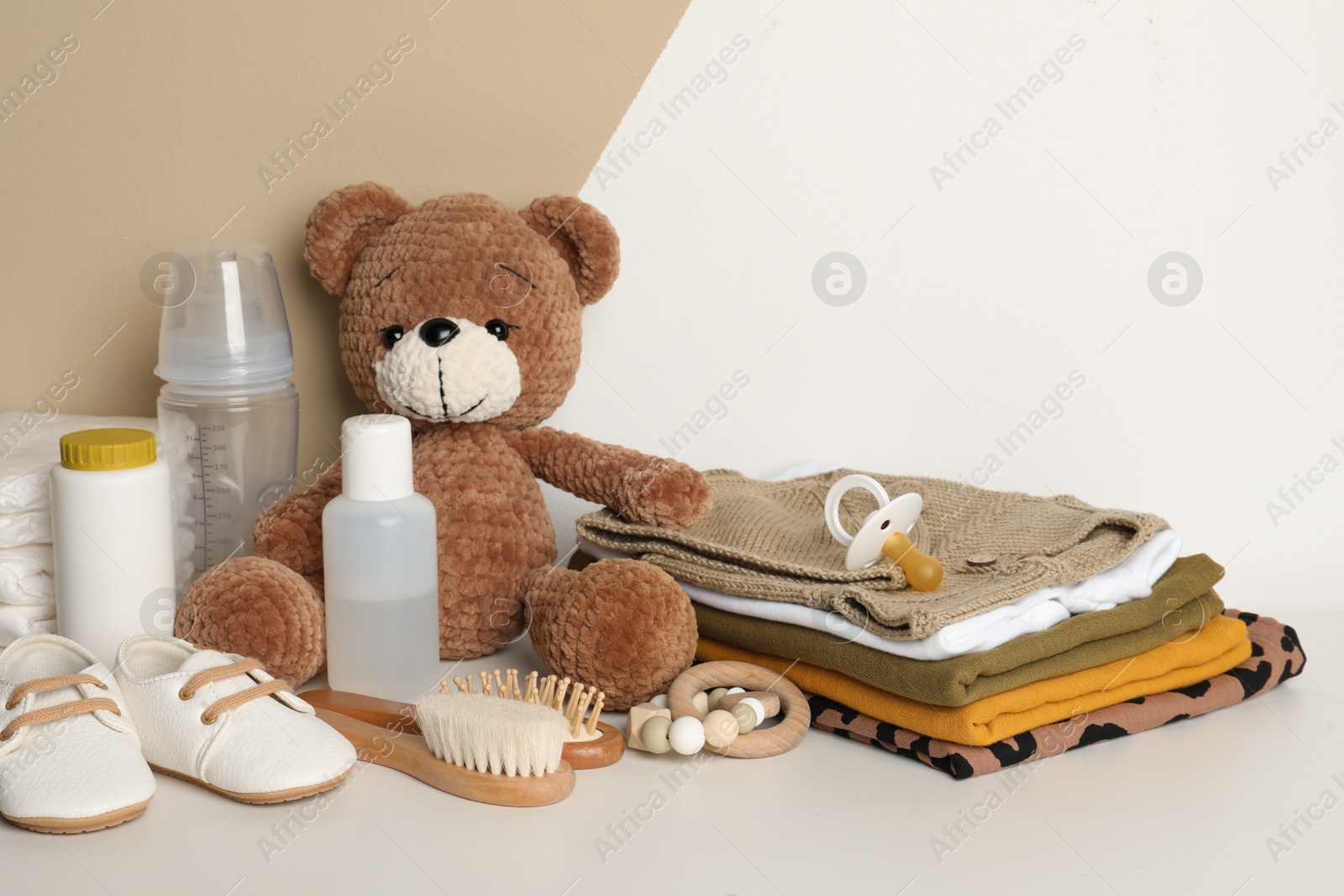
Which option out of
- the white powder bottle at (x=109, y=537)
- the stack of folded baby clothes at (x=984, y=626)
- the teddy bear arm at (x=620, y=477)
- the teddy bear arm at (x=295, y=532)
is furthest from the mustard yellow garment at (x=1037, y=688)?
the white powder bottle at (x=109, y=537)

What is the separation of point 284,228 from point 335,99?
125 mm

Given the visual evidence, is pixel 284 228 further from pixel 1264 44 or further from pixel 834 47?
pixel 1264 44

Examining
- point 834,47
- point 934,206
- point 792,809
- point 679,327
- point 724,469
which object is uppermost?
point 834,47

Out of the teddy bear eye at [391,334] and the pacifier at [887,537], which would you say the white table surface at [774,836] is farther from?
the teddy bear eye at [391,334]

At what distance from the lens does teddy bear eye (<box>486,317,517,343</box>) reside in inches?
35.1

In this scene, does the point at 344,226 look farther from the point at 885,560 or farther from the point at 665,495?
the point at 885,560

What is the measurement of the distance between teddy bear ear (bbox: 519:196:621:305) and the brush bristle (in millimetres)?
416

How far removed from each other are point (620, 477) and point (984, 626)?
312 millimetres

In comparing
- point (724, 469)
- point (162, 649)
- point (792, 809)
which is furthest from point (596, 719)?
point (724, 469)

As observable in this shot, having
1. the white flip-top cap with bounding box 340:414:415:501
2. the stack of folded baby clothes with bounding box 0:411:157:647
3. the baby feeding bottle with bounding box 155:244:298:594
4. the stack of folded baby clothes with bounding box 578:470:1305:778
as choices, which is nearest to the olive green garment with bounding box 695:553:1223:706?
the stack of folded baby clothes with bounding box 578:470:1305:778

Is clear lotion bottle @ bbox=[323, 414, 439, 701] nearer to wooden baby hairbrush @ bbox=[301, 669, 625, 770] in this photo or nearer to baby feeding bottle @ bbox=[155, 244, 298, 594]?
wooden baby hairbrush @ bbox=[301, 669, 625, 770]

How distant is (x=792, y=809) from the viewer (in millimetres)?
686

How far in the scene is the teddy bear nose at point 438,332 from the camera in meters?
0.86

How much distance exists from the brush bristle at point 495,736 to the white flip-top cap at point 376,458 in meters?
0.16
